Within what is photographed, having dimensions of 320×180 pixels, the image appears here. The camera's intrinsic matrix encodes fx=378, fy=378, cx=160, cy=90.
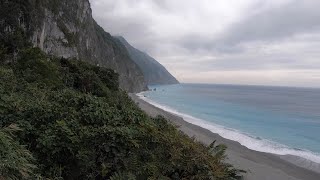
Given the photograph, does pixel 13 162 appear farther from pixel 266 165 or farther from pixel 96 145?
pixel 266 165

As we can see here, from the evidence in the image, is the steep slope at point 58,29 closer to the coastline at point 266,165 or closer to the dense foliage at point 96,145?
the coastline at point 266,165

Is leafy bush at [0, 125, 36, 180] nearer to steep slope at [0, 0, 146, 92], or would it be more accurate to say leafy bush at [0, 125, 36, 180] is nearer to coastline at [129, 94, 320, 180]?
coastline at [129, 94, 320, 180]

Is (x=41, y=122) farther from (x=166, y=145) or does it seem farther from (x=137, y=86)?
(x=137, y=86)

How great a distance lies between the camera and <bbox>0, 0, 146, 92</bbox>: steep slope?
98.2 feet

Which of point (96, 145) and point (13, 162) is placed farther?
point (96, 145)

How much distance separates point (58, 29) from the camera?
54.9m

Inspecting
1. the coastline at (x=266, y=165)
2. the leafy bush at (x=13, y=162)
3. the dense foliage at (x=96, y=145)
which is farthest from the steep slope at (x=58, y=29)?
the leafy bush at (x=13, y=162)

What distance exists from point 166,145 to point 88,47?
71590 mm

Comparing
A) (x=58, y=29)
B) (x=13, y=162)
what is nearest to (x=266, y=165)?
(x=13, y=162)

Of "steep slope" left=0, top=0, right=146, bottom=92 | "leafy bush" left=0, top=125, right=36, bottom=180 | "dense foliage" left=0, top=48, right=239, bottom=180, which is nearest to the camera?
"leafy bush" left=0, top=125, right=36, bottom=180

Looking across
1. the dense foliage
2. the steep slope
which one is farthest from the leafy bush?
the steep slope

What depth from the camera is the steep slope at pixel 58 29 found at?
98.2 feet

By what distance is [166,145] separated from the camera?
9.24 metres

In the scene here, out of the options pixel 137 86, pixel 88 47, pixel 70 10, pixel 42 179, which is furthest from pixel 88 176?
pixel 137 86
